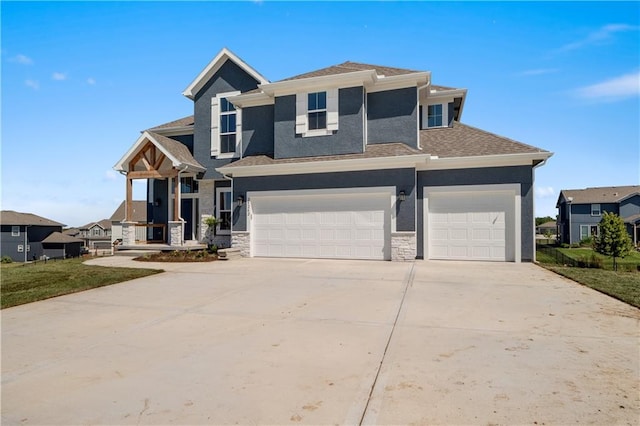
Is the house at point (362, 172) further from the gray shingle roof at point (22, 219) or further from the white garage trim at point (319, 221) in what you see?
the gray shingle roof at point (22, 219)

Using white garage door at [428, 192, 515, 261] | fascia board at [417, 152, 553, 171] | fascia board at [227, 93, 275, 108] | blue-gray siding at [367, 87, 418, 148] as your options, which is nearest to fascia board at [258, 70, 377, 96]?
fascia board at [227, 93, 275, 108]

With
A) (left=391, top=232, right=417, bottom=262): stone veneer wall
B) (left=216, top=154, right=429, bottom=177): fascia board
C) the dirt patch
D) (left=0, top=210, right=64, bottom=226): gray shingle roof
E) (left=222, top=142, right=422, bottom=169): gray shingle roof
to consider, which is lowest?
the dirt patch

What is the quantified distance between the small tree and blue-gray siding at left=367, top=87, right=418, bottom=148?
8393mm

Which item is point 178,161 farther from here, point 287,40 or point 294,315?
point 294,315

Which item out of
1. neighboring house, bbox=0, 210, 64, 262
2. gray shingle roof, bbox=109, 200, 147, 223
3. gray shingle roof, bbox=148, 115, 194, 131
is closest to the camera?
gray shingle roof, bbox=148, 115, 194, 131

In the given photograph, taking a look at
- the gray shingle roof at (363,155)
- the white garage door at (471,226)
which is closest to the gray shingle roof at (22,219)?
the gray shingle roof at (363,155)

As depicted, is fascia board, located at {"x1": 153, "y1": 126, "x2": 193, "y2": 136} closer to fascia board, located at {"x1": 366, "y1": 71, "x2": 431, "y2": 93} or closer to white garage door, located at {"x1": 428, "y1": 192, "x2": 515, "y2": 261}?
fascia board, located at {"x1": 366, "y1": 71, "x2": 431, "y2": 93}

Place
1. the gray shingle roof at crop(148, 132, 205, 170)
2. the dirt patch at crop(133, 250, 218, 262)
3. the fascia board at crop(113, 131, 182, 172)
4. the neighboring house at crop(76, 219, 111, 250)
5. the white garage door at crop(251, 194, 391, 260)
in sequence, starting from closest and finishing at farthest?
1. the dirt patch at crop(133, 250, 218, 262)
2. the white garage door at crop(251, 194, 391, 260)
3. the fascia board at crop(113, 131, 182, 172)
4. the gray shingle roof at crop(148, 132, 205, 170)
5. the neighboring house at crop(76, 219, 111, 250)

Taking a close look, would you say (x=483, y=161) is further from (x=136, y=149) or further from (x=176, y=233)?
(x=136, y=149)

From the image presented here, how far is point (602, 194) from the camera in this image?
124ft

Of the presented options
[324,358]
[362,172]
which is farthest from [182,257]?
[324,358]

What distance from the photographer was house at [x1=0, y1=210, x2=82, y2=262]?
41500 mm

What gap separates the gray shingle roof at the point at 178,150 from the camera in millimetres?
16094

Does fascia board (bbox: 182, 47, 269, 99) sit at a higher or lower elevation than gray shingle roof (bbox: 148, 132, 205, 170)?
higher
